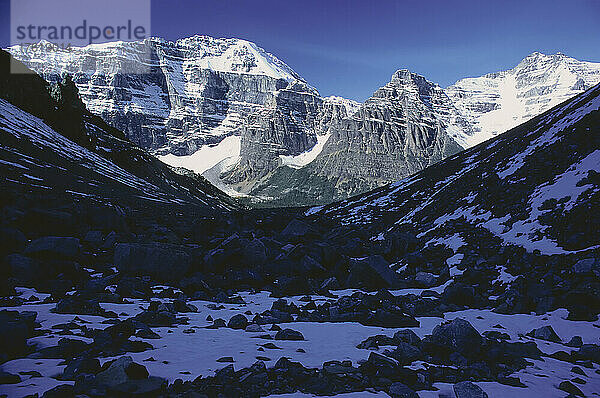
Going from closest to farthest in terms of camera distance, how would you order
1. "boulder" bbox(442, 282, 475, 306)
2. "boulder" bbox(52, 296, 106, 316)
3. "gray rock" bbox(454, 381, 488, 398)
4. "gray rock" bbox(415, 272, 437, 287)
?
"gray rock" bbox(454, 381, 488, 398) → "boulder" bbox(52, 296, 106, 316) → "boulder" bbox(442, 282, 475, 306) → "gray rock" bbox(415, 272, 437, 287)

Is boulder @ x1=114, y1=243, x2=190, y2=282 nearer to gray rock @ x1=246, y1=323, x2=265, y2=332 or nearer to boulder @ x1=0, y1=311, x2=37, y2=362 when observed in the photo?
gray rock @ x1=246, y1=323, x2=265, y2=332

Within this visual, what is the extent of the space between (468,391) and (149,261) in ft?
50.4

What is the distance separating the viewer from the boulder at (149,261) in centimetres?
1797

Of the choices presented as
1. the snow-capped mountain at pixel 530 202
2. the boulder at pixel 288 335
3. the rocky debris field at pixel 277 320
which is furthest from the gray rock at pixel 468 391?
the snow-capped mountain at pixel 530 202

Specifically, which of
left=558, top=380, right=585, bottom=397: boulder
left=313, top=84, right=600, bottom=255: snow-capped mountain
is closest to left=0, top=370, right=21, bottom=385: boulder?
left=558, top=380, right=585, bottom=397: boulder

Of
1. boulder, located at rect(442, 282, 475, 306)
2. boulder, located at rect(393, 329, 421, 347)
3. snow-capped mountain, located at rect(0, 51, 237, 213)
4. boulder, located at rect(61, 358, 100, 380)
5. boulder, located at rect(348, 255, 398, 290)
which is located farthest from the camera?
snow-capped mountain, located at rect(0, 51, 237, 213)

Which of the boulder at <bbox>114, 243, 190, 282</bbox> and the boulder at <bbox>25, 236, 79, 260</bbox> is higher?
the boulder at <bbox>25, 236, 79, 260</bbox>

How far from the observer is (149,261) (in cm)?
1831

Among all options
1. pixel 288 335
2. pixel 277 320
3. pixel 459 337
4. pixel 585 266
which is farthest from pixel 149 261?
pixel 585 266

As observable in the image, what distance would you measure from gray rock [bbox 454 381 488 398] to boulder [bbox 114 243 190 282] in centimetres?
1456

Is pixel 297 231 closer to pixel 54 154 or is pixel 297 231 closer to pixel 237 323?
pixel 237 323

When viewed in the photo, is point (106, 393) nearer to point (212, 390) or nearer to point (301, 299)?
point (212, 390)

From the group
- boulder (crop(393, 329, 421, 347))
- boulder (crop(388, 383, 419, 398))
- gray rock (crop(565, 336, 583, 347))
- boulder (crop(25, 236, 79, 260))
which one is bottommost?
gray rock (crop(565, 336, 583, 347))

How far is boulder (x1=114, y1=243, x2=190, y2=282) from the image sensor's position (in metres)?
18.0
